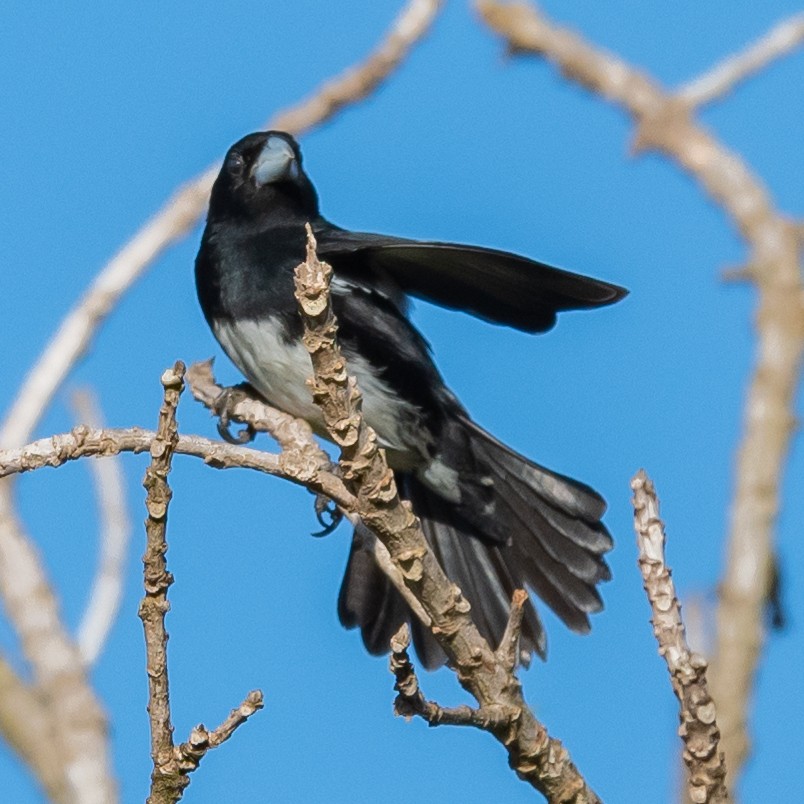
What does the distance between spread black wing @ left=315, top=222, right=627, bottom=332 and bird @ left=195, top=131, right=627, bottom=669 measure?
10 mm

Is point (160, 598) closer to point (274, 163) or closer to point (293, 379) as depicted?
point (293, 379)

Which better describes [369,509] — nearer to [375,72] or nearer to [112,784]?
[112,784]

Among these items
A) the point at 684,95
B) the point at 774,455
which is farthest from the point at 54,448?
the point at 684,95

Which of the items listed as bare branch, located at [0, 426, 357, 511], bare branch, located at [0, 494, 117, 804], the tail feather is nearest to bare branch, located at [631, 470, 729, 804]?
bare branch, located at [0, 426, 357, 511]

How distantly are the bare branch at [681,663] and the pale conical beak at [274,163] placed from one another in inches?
116

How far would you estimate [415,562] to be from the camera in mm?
2746

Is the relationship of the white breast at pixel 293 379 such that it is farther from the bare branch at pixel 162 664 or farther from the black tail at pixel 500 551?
the bare branch at pixel 162 664

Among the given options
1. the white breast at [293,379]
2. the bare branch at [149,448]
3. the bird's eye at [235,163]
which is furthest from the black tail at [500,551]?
the bare branch at [149,448]

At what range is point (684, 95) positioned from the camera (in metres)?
5.74

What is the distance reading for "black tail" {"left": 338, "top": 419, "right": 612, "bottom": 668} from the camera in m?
4.81

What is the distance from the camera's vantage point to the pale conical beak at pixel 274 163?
17.1 feet

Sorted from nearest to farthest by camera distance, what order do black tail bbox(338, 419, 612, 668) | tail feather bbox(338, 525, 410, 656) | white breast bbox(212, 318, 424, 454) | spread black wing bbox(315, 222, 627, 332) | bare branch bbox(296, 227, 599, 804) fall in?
bare branch bbox(296, 227, 599, 804) → spread black wing bbox(315, 222, 627, 332) → white breast bbox(212, 318, 424, 454) → black tail bbox(338, 419, 612, 668) → tail feather bbox(338, 525, 410, 656)

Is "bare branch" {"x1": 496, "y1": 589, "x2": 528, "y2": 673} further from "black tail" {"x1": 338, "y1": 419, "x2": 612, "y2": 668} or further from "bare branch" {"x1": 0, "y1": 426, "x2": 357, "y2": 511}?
"black tail" {"x1": 338, "y1": 419, "x2": 612, "y2": 668}

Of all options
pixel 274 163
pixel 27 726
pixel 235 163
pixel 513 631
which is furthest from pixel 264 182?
pixel 513 631
